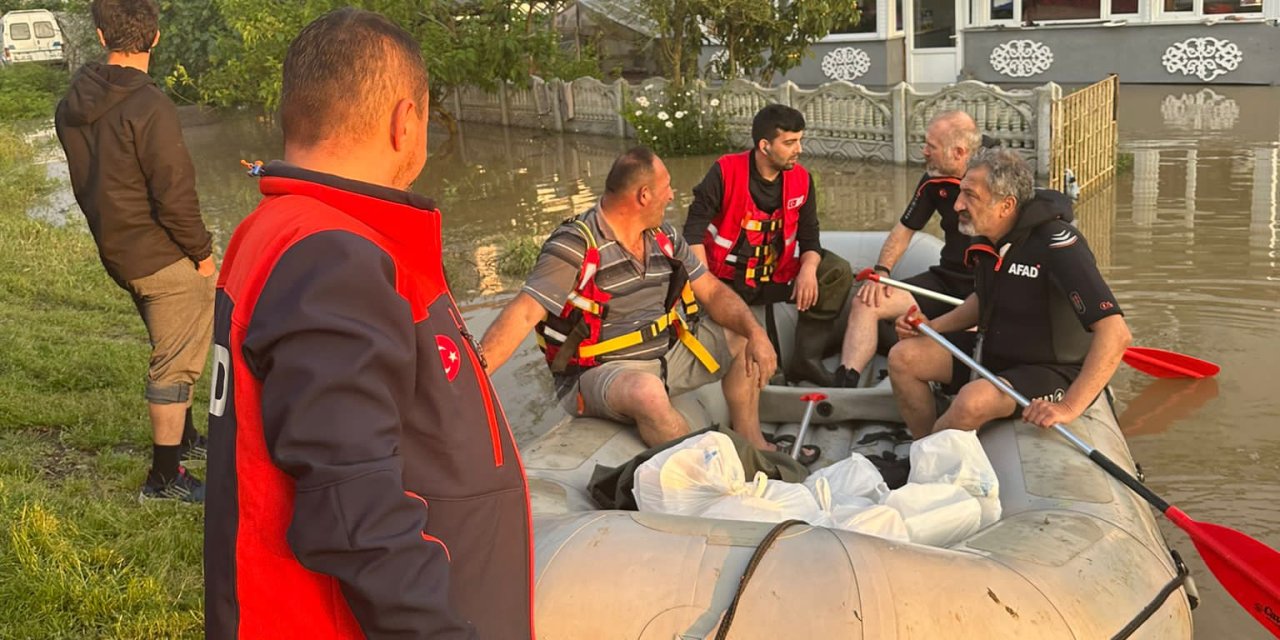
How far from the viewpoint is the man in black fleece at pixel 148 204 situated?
13.8ft

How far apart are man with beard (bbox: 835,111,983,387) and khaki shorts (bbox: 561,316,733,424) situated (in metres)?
0.83

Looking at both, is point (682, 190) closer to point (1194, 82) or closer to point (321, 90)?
point (1194, 82)

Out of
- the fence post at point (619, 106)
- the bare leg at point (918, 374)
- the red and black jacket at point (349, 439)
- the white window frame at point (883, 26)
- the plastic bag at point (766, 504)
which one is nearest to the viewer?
the red and black jacket at point (349, 439)

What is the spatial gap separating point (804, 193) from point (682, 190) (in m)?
7.17

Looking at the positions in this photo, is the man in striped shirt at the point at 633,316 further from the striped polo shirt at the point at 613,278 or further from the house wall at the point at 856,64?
the house wall at the point at 856,64

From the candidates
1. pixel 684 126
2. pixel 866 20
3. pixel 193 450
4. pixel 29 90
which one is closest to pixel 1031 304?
pixel 193 450

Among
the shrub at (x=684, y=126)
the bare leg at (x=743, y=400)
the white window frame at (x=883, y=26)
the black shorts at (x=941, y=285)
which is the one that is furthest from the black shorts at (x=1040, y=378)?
the white window frame at (x=883, y=26)

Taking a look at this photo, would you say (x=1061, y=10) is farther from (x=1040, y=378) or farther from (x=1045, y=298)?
(x=1040, y=378)

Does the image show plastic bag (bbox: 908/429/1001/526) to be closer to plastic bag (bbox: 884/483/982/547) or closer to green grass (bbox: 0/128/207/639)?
plastic bag (bbox: 884/483/982/547)

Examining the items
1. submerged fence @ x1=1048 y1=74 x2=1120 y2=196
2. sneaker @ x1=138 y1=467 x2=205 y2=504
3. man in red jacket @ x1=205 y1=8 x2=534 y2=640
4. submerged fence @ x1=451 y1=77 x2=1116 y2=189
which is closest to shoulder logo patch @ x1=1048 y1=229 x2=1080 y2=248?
man in red jacket @ x1=205 y1=8 x2=534 y2=640

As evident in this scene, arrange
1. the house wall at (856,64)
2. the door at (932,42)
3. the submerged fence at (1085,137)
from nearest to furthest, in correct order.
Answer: the submerged fence at (1085,137) < the house wall at (856,64) < the door at (932,42)

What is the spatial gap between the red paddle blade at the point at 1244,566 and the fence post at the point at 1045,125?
797 cm

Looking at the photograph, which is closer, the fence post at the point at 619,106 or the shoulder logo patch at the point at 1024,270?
the shoulder logo patch at the point at 1024,270

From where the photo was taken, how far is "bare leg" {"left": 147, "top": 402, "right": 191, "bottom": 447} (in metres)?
4.39
